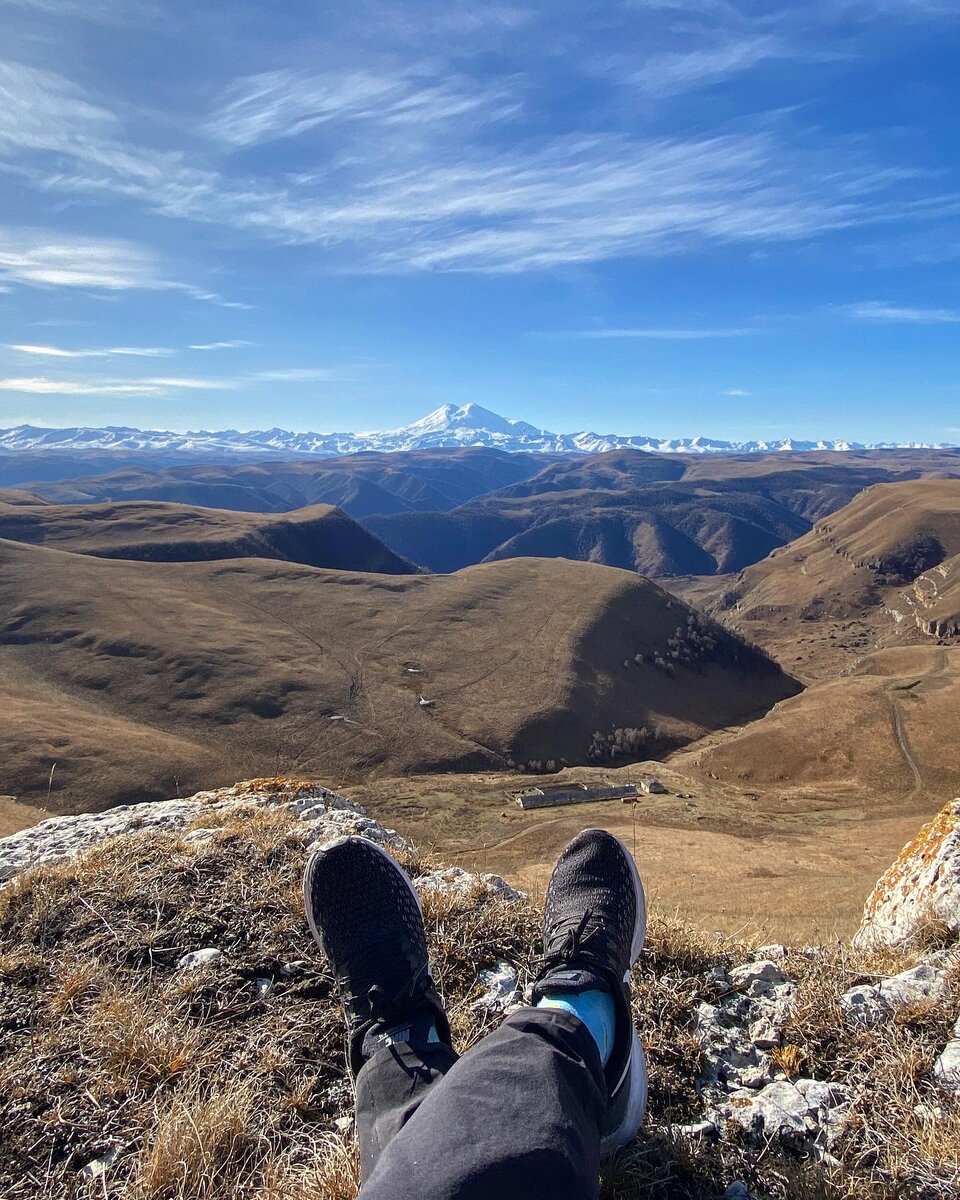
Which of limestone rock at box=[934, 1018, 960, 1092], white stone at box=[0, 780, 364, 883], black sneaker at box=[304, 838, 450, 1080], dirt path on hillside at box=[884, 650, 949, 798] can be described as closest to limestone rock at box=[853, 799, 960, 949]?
limestone rock at box=[934, 1018, 960, 1092]

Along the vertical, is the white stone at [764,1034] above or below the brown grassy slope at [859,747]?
above

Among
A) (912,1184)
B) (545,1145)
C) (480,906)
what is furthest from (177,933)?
(912,1184)

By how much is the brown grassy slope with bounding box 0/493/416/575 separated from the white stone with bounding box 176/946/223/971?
119754mm

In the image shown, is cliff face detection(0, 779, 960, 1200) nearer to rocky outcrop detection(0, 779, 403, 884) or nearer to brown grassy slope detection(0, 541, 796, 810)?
rocky outcrop detection(0, 779, 403, 884)

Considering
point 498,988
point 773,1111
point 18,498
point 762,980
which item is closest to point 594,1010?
point 773,1111

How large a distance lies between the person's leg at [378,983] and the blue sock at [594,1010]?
1.68 ft

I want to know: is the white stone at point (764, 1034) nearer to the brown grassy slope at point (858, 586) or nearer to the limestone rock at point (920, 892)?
the limestone rock at point (920, 892)

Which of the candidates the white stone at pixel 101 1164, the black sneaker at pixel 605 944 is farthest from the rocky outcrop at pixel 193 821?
the white stone at pixel 101 1164

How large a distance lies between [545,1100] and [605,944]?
1246 millimetres

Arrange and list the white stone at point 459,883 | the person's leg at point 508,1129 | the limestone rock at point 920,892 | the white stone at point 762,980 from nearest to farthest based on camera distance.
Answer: the person's leg at point 508,1129 → the white stone at point 762,980 → the limestone rock at point 920,892 → the white stone at point 459,883

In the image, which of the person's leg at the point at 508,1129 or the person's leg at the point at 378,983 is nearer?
the person's leg at the point at 508,1129

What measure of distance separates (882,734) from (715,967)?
163 feet

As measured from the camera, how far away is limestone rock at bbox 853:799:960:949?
4.62m

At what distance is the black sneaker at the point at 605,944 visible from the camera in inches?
102
